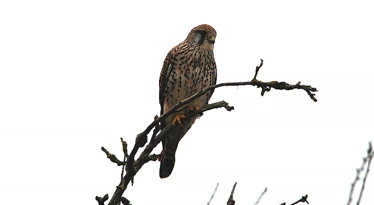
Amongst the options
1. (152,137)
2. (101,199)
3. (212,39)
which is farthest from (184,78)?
(101,199)

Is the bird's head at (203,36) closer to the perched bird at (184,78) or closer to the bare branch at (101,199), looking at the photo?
the perched bird at (184,78)

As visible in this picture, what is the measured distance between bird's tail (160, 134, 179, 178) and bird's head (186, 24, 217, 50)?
112cm

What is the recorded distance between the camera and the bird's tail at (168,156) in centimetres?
651

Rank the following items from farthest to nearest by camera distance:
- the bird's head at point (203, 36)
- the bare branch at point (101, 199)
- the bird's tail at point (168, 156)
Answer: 1. the bird's head at point (203, 36)
2. the bird's tail at point (168, 156)
3. the bare branch at point (101, 199)

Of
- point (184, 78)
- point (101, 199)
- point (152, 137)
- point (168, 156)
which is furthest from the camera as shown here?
point (168, 156)

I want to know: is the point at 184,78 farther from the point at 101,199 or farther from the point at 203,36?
the point at 101,199

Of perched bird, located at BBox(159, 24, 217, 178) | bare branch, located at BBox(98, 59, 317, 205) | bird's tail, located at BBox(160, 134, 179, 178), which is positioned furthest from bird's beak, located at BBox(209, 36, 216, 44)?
bare branch, located at BBox(98, 59, 317, 205)

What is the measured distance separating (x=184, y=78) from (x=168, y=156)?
0.89 meters

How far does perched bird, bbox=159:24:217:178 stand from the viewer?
6.56 meters

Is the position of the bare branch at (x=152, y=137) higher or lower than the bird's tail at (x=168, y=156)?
lower

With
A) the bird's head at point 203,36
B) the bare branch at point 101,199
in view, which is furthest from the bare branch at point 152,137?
the bird's head at point 203,36

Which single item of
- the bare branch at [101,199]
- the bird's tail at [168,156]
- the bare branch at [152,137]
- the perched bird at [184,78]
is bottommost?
the bare branch at [101,199]

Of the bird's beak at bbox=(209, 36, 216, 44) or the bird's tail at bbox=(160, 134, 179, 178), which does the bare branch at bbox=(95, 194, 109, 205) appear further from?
the bird's beak at bbox=(209, 36, 216, 44)

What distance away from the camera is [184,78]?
6566 mm
